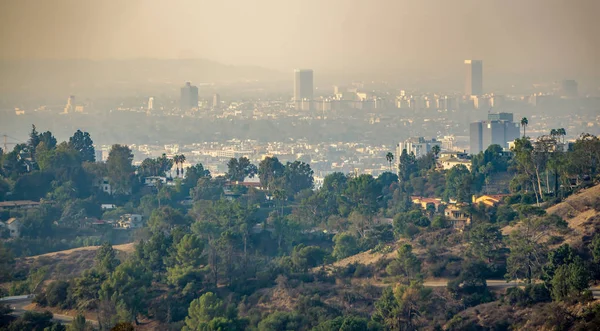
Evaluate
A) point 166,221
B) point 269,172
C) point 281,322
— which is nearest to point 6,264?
point 166,221

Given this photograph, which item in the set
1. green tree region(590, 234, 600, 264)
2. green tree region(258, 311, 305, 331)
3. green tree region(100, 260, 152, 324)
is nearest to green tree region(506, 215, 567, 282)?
green tree region(590, 234, 600, 264)

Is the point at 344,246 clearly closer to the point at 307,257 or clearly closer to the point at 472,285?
the point at 307,257

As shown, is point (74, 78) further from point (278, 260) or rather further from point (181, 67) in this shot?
point (278, 260)

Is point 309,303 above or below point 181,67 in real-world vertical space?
below

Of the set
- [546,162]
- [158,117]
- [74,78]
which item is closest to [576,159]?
[546,162]

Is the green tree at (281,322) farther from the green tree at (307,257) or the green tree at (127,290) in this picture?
the green tree at (307,257)

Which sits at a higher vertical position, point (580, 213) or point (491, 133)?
point (491, 133)
